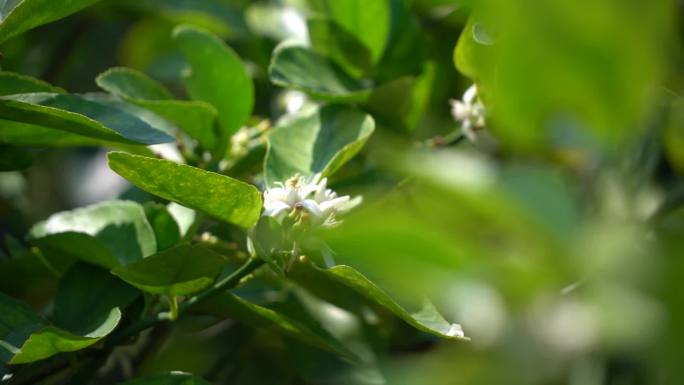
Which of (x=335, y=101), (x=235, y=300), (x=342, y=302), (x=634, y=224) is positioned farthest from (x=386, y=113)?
(x=634, y=224)

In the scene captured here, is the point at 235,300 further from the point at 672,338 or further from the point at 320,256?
the point at 672,338

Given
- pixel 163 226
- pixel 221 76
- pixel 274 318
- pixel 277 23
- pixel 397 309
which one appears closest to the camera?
pixel 397 309

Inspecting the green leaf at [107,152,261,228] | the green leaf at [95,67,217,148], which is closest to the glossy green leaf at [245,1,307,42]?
the green leaf at [95,67,217,148]

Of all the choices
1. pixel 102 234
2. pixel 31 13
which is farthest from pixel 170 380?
pixel 31 13

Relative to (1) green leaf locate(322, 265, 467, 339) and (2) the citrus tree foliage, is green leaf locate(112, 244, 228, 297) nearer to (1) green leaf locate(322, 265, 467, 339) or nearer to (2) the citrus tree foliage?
(2) the citrus tree foliage

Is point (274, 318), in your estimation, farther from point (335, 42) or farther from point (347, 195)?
point (335, 42)
